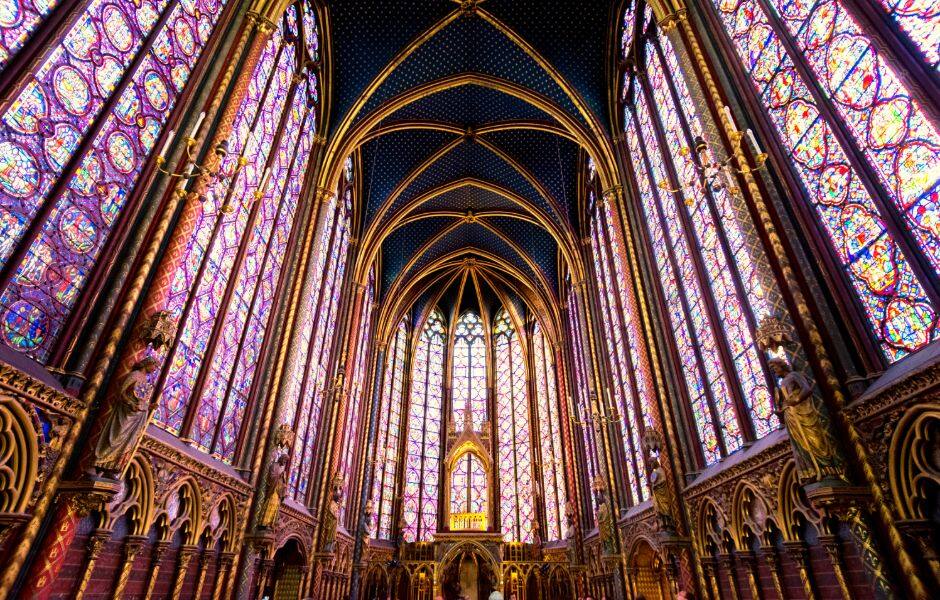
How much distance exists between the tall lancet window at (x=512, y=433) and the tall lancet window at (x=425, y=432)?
10.6 feet

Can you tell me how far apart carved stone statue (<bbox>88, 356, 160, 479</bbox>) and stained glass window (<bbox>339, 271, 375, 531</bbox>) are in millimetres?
12104

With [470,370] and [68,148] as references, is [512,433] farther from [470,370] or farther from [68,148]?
[68,148]

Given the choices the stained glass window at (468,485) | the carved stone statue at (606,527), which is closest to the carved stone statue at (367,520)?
the stained glass window at (468,485)

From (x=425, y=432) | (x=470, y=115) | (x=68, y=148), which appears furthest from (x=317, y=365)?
(x=425, y=432)

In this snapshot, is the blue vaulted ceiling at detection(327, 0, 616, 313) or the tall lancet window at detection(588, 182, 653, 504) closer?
the tall lancet window at detection(588, 182, 653, 504)

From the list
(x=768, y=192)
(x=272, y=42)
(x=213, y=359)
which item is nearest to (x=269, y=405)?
(x=213, y=359)

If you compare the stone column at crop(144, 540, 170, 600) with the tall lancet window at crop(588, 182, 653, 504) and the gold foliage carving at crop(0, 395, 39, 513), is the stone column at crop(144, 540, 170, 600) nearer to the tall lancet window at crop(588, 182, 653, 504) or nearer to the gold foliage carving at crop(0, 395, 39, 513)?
the gold foliage carving at crop(0, 395, 39, 513)

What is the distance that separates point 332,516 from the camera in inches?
583

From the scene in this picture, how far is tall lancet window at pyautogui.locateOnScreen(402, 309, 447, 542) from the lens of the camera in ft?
78.0

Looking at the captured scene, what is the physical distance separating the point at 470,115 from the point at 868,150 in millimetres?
14457

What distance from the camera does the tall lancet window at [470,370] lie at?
27.3 meters

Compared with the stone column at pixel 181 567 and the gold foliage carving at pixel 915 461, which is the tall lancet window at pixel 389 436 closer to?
the stone column at pixel 181 567

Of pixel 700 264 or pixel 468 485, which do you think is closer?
pixel 700 264

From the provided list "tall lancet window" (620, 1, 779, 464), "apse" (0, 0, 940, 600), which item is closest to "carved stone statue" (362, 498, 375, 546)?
"apse" (0, 0, 940, 600)
